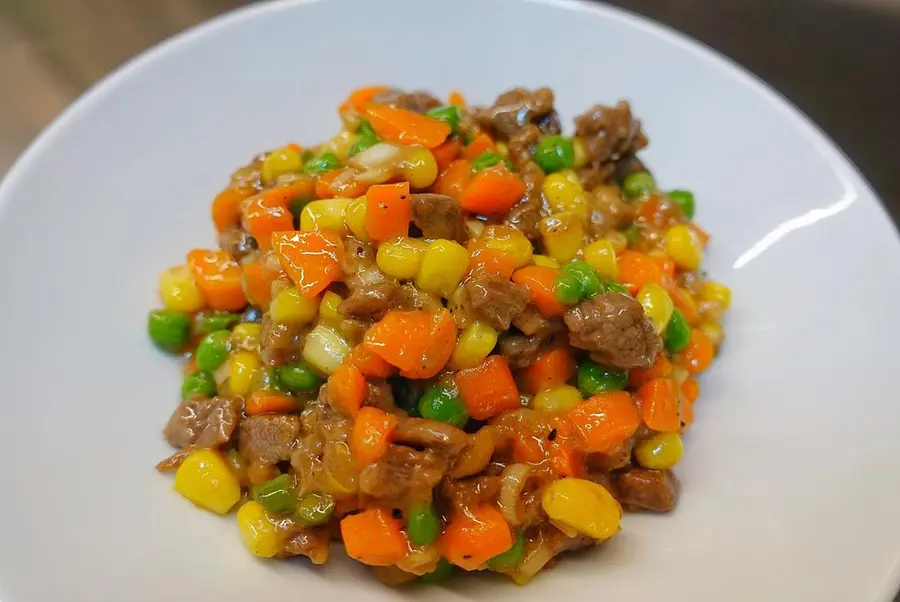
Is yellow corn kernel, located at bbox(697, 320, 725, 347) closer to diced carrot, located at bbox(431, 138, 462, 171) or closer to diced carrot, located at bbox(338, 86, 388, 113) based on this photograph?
diced carrot, located at bbox(431, 138, 462, 171)

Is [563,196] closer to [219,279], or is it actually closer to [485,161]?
[485,161]

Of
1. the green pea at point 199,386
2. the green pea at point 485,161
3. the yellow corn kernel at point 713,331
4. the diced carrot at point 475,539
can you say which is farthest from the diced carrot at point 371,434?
the yellow corn kernel at point 713,331

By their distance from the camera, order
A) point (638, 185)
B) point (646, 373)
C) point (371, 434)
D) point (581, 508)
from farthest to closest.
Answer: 1. point (638, 185)
2. point (646, 373)
3. point (581, 508)
4. point (371, 434)

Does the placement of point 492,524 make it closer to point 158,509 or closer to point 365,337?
point 365,337

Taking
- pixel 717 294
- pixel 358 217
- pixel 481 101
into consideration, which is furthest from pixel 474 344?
A: pixel 481 101

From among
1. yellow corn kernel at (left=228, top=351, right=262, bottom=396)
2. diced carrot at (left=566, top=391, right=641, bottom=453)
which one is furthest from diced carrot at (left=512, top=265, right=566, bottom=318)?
yellow corn kernel at (left=228, top=351, right=262, bottom=396)

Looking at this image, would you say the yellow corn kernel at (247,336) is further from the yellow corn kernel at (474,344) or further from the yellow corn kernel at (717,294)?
the yellow corn kernel at (717,294)

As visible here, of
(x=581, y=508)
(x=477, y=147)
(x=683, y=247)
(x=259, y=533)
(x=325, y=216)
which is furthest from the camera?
(x=683, y=247)

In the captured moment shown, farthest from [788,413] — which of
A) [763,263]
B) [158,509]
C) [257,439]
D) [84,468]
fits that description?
[84,468]
